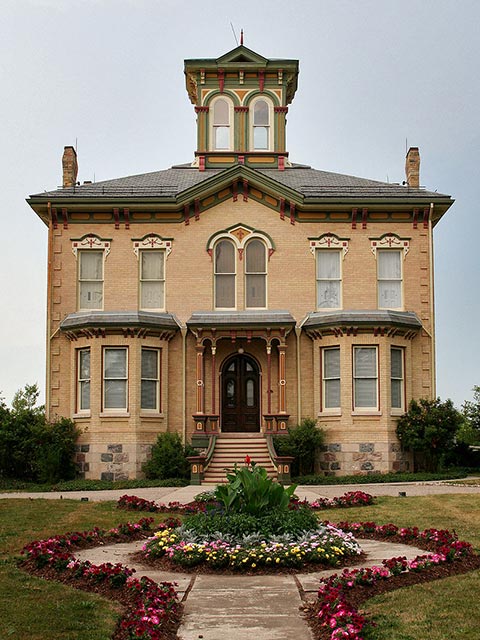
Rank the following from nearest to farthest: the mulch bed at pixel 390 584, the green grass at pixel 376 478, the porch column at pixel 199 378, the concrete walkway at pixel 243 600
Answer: the concrete walkway at pixel 243 600
the mulch bed at pixel 390 584
the green grass at pixel 376 478
the porch column at pixel 199 378

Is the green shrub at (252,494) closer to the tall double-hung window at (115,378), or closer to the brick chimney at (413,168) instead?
the tall double-hung window at (115,378)

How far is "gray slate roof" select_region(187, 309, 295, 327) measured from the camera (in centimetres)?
2688

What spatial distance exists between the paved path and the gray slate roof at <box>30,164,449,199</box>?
9.81 meters

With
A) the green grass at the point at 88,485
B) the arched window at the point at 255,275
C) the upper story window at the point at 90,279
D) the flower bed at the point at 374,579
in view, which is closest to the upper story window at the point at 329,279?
the arched window at the point at 255,275

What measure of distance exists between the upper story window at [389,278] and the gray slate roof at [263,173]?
79.2 inches

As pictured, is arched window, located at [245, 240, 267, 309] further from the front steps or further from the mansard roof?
the front steps

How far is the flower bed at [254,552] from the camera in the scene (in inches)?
431

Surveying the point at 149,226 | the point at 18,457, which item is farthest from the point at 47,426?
the point at 149,226

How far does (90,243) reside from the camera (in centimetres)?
2845

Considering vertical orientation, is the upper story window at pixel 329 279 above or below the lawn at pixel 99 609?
above

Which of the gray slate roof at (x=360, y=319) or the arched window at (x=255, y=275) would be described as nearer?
the gray slate roof at (x=360, y=319)

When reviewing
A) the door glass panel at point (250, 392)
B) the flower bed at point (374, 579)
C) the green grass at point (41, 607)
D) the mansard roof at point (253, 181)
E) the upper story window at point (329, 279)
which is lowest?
the green grass at point (41, 607)

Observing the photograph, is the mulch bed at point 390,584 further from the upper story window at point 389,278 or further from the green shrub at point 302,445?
the upper story window at point 389,278

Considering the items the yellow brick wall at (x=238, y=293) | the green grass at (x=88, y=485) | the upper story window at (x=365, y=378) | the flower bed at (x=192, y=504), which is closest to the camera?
the flower bed at (x=192, y=504)
